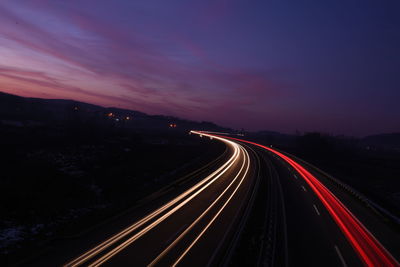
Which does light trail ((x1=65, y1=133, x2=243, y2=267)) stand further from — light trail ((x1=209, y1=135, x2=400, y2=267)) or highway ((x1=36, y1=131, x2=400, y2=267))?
light trail ((x1=209, y1=135, x2=400, y2=267))

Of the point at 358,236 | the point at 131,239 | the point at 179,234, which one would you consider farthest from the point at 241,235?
the point at 358,236

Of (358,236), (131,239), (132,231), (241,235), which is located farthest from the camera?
(358,236)

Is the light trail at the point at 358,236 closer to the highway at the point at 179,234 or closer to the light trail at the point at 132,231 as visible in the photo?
the highway at the point at 179,234

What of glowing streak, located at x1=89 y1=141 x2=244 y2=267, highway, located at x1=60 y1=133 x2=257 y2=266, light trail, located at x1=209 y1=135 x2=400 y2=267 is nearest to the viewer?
glowing streak, located at x1=89 y1=141 x2=244 y2=267

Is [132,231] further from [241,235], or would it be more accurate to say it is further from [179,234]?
[241,235]

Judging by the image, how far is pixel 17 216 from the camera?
43.5 ft

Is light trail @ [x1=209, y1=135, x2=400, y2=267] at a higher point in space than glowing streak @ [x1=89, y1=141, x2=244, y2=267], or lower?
higher

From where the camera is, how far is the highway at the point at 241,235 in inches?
408

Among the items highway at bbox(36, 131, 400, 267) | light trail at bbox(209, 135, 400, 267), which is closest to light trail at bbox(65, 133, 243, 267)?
highway at bbox(36, 131, 400, 267)

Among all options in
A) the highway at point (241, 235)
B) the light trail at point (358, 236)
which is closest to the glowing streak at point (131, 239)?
the highway at point (241, 235)

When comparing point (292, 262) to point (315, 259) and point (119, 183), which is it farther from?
point (119, 183)

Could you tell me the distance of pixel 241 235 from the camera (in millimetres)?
12969

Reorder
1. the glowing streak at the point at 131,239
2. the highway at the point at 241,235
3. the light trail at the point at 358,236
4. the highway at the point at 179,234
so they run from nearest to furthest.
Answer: the glowing streak at the point at 131,239, the highway at the point at 179,234, the highway at the point at 241,235, the light trail at the point at 358,236

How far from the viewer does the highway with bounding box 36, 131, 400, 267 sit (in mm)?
10375
